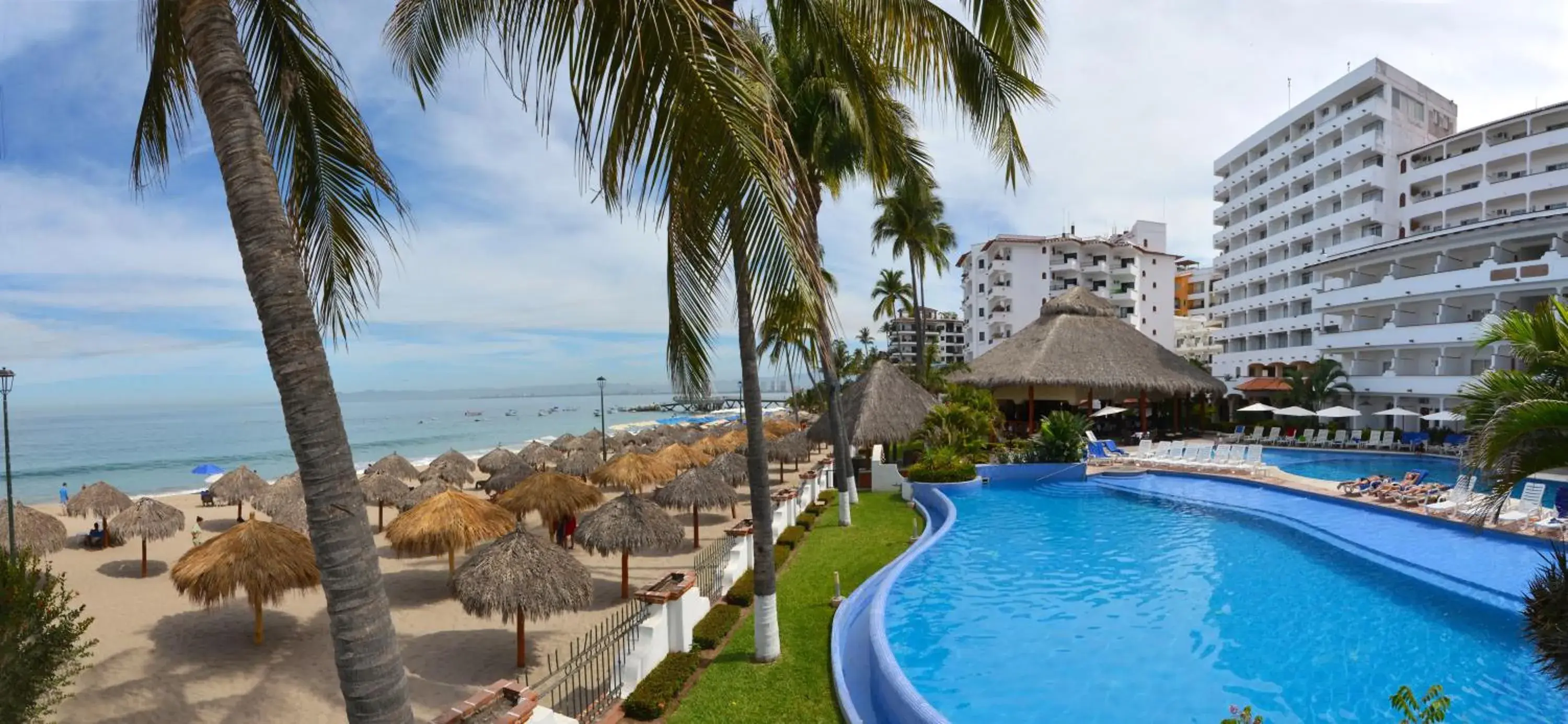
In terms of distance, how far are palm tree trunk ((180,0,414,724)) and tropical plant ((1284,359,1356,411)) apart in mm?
35661

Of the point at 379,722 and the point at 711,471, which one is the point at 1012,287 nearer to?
the point at 711,471

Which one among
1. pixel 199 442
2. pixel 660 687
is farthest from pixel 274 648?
pixel 199 442

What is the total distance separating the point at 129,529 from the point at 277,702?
9729mm

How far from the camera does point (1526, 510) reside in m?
12.5

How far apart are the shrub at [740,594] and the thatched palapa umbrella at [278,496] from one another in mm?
11958

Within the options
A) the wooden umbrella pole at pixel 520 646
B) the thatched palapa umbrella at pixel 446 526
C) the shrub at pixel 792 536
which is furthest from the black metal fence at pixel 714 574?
the thatched palapa umbrella at pixel 446 526

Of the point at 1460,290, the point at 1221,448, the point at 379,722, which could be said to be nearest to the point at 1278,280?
the point at 1460,290

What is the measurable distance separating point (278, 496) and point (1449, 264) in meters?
39.4

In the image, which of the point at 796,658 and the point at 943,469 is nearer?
the point at 796,658

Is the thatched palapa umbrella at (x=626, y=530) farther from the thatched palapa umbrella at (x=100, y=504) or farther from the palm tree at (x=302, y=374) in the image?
the thatched palapa umbrella at (x=100, y=504)

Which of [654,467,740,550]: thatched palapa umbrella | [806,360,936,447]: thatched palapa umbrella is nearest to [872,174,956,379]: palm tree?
[806,360,936,447]: thatched palapa umbrella

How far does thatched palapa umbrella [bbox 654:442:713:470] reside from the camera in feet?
72.5

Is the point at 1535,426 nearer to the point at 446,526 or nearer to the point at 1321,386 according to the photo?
the point at 446,526

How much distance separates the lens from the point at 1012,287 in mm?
50875
